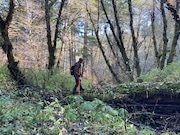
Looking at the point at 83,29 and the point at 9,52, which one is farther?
the point at 83,29

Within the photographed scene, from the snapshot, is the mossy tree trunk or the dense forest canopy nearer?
the mossy tree trunk

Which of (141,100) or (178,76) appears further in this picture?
(178,76)

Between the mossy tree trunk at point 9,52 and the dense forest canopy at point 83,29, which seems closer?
the mossy tree trunk at point 9,52

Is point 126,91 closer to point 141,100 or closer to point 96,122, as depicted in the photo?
point 141,100

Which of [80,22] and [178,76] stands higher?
[80,22]

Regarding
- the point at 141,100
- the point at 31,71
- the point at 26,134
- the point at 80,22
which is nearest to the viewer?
the point at 26,134

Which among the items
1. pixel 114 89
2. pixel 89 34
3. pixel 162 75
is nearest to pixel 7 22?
pixel 114 89

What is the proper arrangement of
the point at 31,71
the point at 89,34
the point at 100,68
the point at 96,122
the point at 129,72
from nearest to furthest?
the point at 96,122, the point at 31,71, the point at 129,72, the point at 89,34, the point at 100,68

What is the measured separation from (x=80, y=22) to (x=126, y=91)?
47.0 feet

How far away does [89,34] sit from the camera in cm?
2498

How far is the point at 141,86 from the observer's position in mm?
8617

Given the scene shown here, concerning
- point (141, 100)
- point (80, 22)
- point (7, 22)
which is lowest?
point (141, 100)

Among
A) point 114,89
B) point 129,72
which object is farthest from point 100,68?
point 114,89

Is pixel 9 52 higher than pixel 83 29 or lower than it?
lower
